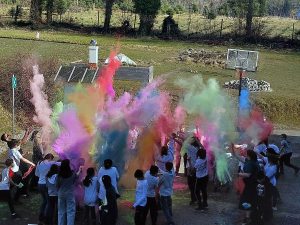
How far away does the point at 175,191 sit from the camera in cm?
1255

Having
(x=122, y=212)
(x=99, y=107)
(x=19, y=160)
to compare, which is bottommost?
(x=122, y=212)

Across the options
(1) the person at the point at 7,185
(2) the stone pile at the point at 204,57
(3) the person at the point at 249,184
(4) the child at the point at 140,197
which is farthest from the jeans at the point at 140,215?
(2) the stone pile at the point at 204,57

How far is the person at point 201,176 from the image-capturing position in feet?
35.2

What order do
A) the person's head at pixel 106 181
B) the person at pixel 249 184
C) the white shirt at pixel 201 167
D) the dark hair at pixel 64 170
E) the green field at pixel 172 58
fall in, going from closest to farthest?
the person's head at pixel 106 181 → the dark hair at pixel 64 170 → the person at pixel 249 184 → the white shirt at pixel 201 167 → the green field at pixel 172 58

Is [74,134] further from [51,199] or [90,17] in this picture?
[90,17]

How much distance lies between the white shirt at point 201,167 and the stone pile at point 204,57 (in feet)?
68.4

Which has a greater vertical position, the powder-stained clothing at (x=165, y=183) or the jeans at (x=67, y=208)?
the powder-stained clothing at (x=165, y=183)

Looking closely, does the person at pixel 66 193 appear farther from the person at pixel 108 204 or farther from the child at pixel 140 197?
the child at pixel 140 197

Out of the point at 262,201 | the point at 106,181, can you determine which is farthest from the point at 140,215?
the point at 262,201

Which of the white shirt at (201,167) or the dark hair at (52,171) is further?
the white shirt at (201,167)

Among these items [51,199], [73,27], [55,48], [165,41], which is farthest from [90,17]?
[51,199]

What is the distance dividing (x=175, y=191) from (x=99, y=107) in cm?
279

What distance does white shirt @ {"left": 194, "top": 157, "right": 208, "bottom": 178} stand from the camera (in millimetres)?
10711

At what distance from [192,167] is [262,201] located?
1756mm
